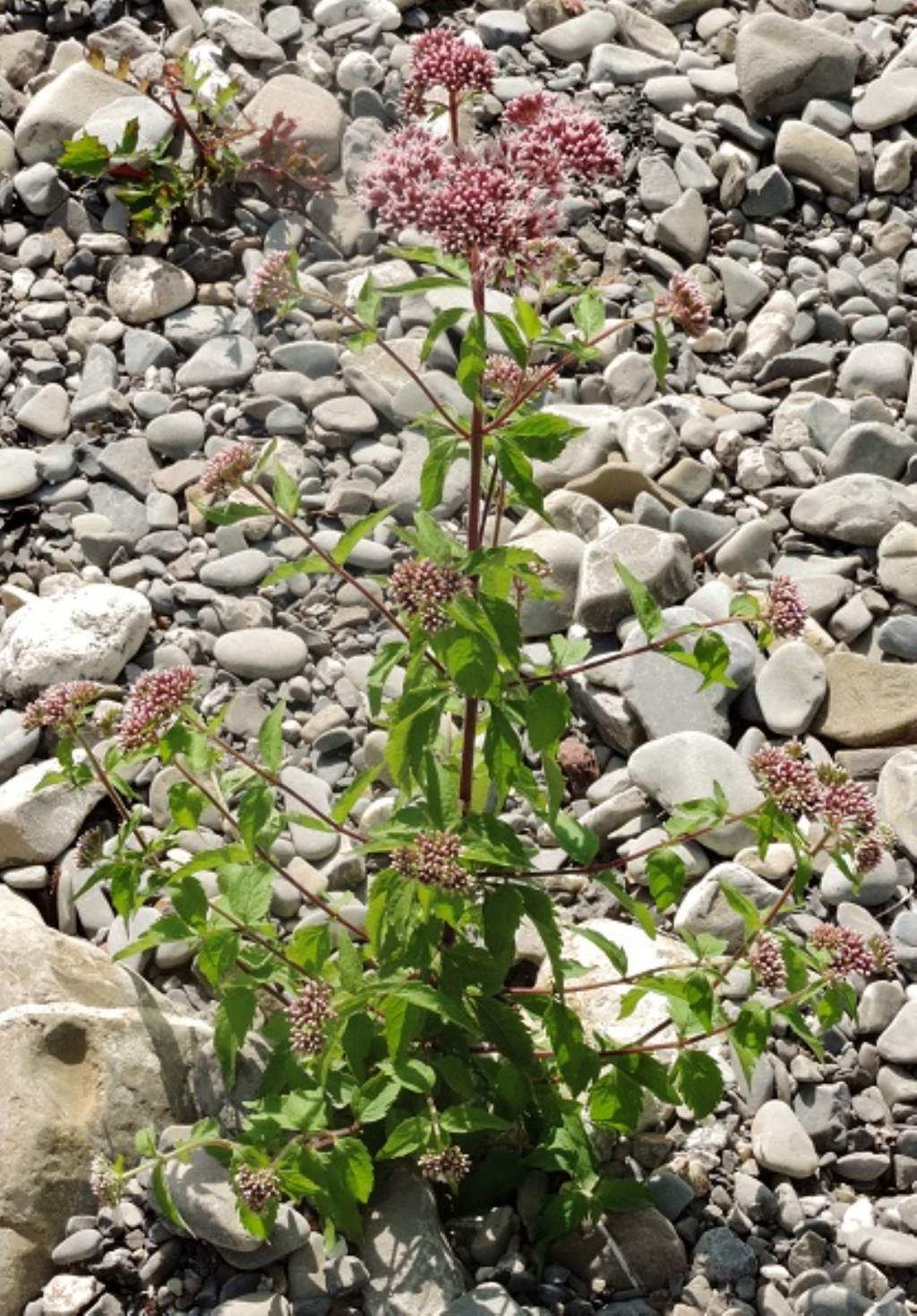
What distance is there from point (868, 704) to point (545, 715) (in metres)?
1.67

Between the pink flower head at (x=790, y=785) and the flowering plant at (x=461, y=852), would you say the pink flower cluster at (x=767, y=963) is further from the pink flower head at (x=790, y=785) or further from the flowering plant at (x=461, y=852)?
the pink flower head at (x=790, y=785)

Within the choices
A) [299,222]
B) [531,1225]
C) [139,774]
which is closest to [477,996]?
[531,1225]

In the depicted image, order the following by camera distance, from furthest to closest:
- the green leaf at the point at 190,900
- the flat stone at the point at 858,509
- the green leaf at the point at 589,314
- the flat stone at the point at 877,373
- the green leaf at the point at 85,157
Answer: the green leaf at the point at 85,157 < the flat stone at the point at 877,373 < the flat stone at the point at 858,509 < the green leaf at the point at 190,900 < the green leaf at the point at 589,314

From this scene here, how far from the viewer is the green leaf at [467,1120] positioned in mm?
3203

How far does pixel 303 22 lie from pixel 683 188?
146 centimetres

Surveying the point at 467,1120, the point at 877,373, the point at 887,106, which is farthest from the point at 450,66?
the point at 887,106

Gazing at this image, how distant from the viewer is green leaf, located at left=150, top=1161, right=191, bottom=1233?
3.15m

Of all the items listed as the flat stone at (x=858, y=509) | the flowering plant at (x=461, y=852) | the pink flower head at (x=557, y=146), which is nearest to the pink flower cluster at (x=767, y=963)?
the flowering plant at (x=461, y=852)

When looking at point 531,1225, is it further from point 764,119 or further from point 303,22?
point 303,22

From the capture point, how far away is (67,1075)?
11.4 feet

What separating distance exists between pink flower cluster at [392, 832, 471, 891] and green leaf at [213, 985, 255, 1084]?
0.44 metres

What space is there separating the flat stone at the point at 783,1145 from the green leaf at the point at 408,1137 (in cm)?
81

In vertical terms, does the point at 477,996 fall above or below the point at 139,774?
above

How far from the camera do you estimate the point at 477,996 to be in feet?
10.8
